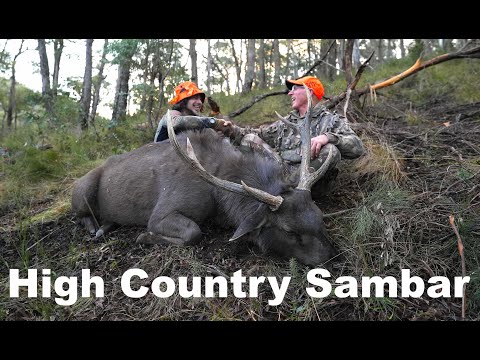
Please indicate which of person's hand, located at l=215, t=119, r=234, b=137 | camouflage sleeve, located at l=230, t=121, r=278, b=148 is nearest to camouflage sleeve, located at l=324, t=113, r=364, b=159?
camouflage sleeve, located at l=230, t=121, r=278, b=148

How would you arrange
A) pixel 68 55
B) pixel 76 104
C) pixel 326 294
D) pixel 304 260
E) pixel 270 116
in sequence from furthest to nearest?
pixel 68 55 → pixel 76 104 → pixel 270 116 → pixel 304 260 → pixel 326 294

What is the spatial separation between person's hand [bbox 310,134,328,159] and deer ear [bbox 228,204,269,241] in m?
1.24

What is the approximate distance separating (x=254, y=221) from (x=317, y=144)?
4.91 feet

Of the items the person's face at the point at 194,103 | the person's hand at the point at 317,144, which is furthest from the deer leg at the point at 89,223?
the person's hand at the point at 317,144

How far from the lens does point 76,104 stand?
1022 centimetres

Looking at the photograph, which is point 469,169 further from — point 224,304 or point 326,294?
point 224,304

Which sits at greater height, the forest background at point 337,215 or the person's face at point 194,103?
the person's face at point 194,103

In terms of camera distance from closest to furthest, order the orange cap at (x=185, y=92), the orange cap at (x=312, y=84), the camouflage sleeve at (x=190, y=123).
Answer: the camouflage sleeve at (x=190, y=123) < the orange cap at (x=312, y=84) < the orange cap at (x=185, y=92)

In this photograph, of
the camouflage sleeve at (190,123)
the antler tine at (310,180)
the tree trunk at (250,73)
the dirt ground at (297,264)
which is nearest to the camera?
the dirt ground at (297,264)

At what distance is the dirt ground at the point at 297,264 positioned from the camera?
311 centimetres

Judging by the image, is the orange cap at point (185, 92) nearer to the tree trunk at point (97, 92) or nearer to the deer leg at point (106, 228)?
the deer leg at point (106, 228)

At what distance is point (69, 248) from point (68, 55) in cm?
1853
